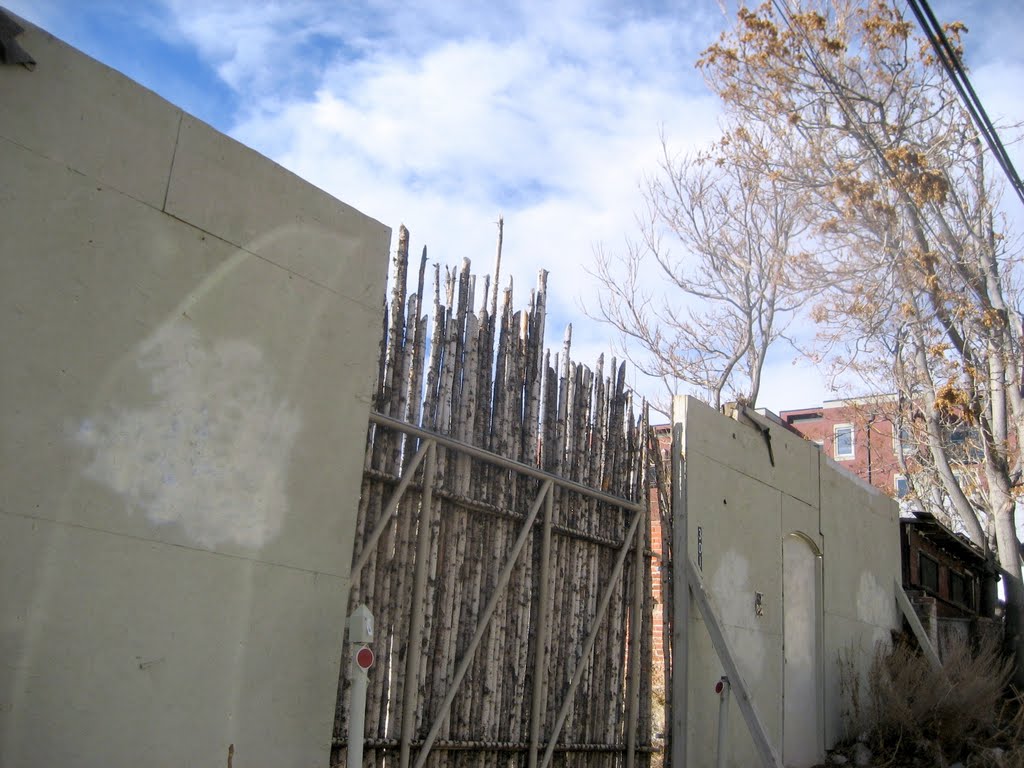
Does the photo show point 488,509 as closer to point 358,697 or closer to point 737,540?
point 358,697

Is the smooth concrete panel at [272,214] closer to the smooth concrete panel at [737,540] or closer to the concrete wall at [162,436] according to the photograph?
the concrete wall at [162,436]

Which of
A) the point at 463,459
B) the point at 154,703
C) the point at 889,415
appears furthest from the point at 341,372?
the point at 889,415

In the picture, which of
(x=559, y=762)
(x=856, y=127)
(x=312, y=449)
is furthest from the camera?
(x=856, y=127)

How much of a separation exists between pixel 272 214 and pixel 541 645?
3406 mm

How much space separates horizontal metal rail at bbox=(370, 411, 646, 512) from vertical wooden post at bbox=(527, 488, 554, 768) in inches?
7.9

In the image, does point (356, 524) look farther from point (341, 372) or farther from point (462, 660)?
point (462, 660)

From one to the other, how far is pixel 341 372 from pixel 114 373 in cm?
132

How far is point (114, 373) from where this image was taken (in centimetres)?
417

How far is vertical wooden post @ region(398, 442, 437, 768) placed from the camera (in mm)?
5539

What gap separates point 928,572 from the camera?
17.0 metres

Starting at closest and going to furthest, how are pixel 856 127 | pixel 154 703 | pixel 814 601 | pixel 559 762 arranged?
1. pixel 154 703
2. pixel 559 762
3. pixel 814 601
4. pixel 856 127

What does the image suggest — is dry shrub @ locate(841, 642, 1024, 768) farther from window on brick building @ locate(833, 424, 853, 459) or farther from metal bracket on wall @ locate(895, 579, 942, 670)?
window on brick building @ locate(833, 424, 853, 459)

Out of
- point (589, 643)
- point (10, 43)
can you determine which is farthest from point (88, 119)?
point (589, 643)

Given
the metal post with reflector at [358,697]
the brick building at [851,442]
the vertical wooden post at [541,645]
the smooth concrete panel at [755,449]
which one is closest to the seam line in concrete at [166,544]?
the metal post with reflector at [358,697]
